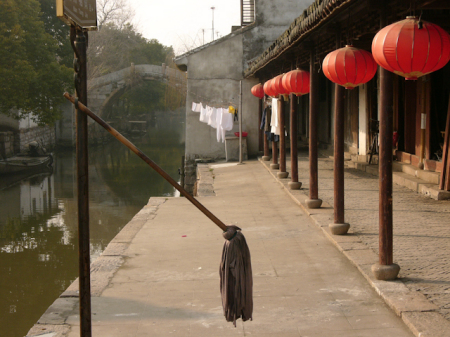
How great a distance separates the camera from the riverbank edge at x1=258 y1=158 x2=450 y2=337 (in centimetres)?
379

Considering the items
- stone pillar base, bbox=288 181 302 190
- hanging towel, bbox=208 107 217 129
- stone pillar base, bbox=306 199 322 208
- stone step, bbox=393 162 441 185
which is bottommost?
stone pillar base, bbox=306 199 322 208

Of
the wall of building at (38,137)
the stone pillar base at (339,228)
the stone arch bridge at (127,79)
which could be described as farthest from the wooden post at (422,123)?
the stone arch bridge at (127,79)

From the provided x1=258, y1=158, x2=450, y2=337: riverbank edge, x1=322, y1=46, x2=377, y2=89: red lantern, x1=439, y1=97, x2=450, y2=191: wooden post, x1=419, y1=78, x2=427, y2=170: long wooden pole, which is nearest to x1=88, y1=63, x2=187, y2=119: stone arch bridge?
x1=419, y1=78, x2=427, y2=170: long wooden pole

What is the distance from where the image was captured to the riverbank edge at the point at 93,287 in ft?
13.6

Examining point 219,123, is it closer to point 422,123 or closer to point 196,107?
point 196,107

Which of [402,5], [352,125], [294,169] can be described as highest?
[402,5]

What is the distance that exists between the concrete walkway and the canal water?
6.75 ft

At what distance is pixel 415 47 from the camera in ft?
13.7

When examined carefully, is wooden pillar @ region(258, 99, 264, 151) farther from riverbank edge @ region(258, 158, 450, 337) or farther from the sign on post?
the sign on post

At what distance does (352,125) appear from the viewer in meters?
14.1

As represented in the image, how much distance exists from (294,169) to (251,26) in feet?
29.8

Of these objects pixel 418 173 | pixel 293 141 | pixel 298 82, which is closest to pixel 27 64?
pixel 293 141

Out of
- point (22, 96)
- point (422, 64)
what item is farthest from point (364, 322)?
point (22, 96)

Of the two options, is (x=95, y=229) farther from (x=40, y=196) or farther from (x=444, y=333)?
(x=444, y=333)
